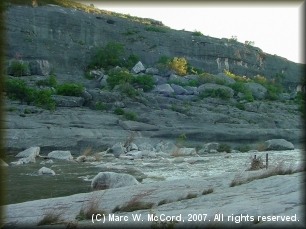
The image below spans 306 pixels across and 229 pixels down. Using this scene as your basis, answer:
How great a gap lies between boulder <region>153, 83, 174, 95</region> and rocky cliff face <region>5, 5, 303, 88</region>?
13.9 m

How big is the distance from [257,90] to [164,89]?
17.7 m

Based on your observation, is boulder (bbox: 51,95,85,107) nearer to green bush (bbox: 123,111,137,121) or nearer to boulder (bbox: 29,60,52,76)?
green bush (bbox: 123,111,137,121)

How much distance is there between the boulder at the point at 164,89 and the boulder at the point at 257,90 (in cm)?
1520

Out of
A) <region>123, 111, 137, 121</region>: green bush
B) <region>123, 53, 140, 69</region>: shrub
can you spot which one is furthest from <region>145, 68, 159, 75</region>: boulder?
<region>123, 111, 137, 121</region>: green bush

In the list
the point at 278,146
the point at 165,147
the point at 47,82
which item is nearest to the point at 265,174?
the point at 165,147

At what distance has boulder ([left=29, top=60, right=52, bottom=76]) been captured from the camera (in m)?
50.4

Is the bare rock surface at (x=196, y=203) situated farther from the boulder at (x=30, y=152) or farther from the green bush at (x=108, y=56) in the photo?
the green bush at (x=108, y=56)

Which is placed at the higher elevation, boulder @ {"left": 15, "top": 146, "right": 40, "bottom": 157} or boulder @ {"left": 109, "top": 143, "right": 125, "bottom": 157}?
boulder @ {"left": 15, "top": 146, "right": 40, "bottom": 157}

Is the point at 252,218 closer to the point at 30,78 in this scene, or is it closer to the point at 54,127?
the point at 54,127

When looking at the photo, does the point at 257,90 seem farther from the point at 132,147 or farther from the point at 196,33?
the point at 132,147

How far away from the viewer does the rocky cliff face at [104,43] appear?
57.9 metres

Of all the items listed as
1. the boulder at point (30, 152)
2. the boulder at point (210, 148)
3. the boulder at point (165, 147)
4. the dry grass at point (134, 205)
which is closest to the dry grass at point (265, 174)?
the dry grass at point (134, 205)

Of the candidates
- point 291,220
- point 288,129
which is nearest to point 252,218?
point 291,220

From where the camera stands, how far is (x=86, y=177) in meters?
17.7
